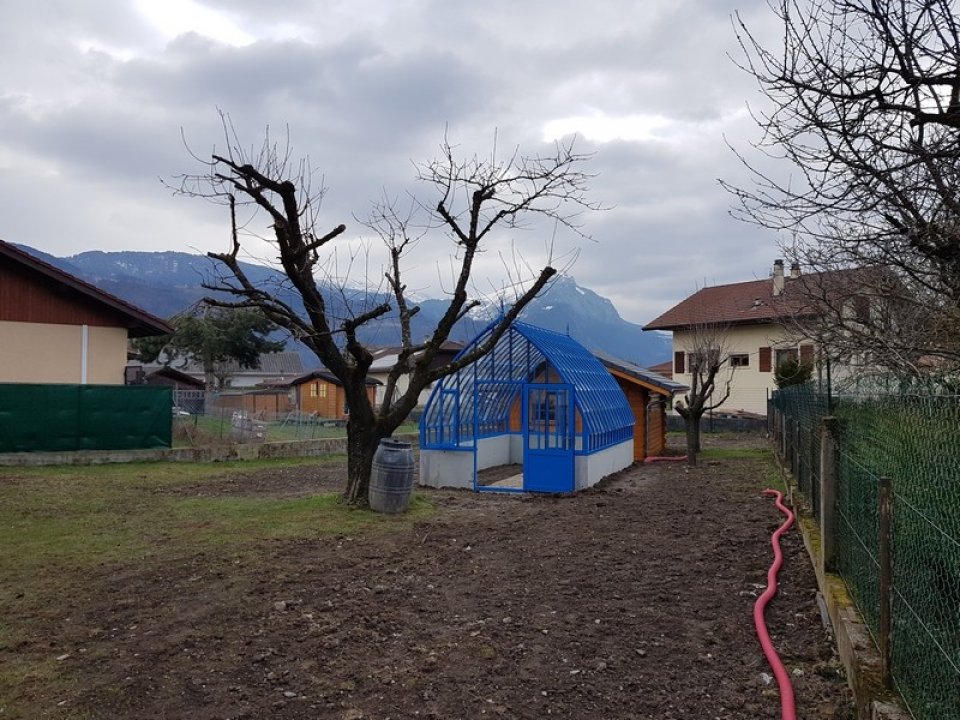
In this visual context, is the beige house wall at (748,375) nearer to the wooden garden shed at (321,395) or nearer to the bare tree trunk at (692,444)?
the bare tree trunk at (692,444)

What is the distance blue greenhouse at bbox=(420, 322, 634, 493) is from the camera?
46.2ft

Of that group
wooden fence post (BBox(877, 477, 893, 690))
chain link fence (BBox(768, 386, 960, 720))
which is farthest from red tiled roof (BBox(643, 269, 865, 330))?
wooden fence post (BBox(877, 477, 893, 690))

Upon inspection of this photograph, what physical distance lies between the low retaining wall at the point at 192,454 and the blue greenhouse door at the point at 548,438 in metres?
8.32

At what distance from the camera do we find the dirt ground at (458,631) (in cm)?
444

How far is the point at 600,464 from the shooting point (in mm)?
15484

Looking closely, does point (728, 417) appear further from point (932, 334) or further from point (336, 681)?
point (336, 681)

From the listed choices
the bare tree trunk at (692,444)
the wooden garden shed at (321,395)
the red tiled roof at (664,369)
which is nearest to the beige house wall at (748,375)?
the red tiled roof at (664,369)

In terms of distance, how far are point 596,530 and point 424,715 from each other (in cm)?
591

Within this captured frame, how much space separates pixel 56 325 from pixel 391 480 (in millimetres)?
12577

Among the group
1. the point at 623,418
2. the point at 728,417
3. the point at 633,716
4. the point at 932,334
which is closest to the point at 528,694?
the point at 633,716

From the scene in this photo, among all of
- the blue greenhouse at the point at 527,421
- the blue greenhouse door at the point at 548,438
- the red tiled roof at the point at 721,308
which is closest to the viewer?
the blue greenhouse door at the point at 548,438

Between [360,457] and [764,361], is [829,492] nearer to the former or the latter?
[360,457]

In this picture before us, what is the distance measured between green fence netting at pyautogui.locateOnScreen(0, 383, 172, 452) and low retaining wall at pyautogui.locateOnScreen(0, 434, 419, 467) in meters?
0.25

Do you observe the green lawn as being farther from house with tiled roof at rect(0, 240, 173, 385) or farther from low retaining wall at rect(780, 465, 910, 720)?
low retaining wall at rect(780, 465, 910, 720)
